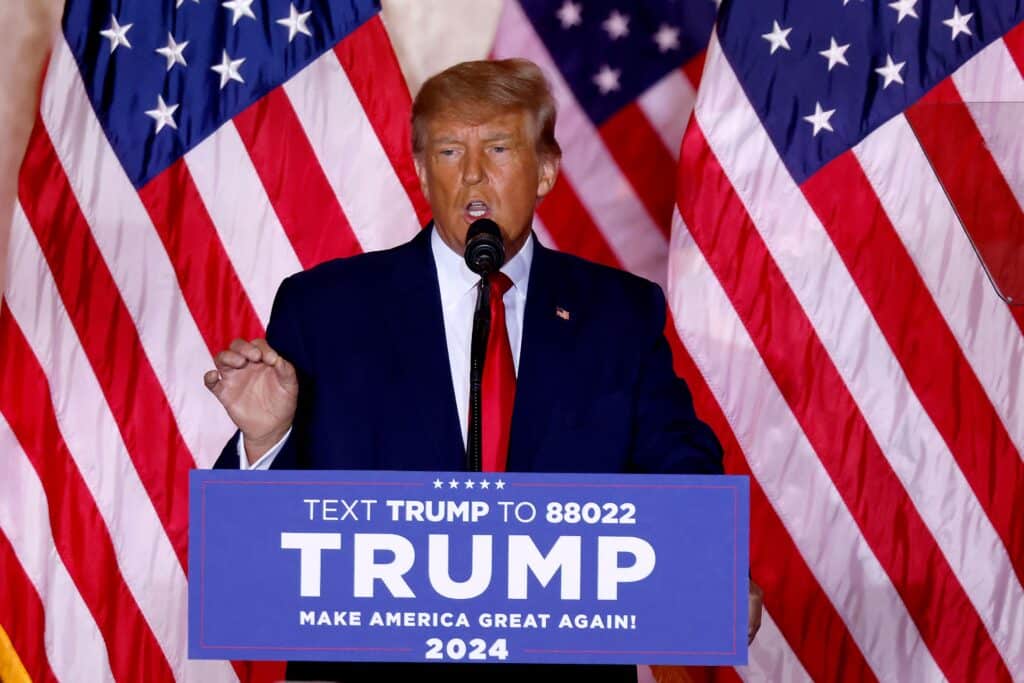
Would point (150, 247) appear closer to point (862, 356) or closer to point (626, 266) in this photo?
point (626, 266)

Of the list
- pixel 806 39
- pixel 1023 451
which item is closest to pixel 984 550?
pixel 1023 451

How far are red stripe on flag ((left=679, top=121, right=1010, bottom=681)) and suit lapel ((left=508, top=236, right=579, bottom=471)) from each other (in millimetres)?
1229

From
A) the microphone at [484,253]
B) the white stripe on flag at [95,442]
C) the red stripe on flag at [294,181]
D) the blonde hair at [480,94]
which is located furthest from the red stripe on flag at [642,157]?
the microphone at [484,253]

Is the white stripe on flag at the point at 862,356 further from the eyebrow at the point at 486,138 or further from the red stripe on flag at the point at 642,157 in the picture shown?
the eyebrow at the point at 486,138

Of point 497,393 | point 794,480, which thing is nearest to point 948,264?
point 794,480

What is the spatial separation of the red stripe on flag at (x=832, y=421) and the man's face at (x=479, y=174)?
120 centimetres

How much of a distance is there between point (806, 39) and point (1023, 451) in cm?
115

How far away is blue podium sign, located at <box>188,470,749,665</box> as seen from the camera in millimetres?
1521

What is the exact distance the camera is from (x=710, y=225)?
3.33m

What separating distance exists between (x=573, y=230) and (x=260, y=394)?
1.79 meters

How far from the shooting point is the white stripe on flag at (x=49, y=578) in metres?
3.38

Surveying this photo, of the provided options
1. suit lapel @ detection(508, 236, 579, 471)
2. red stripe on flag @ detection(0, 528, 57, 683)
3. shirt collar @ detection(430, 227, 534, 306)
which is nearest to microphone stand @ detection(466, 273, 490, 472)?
Result: suit lapel @ detection(508, 236, 579, 471)

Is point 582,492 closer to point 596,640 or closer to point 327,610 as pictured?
point 596,640

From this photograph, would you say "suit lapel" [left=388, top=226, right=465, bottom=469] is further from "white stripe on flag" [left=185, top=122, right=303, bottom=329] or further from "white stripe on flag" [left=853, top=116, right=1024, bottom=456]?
"white stripe on flag" [left=853, top=116, right=1024, bottom=456]
